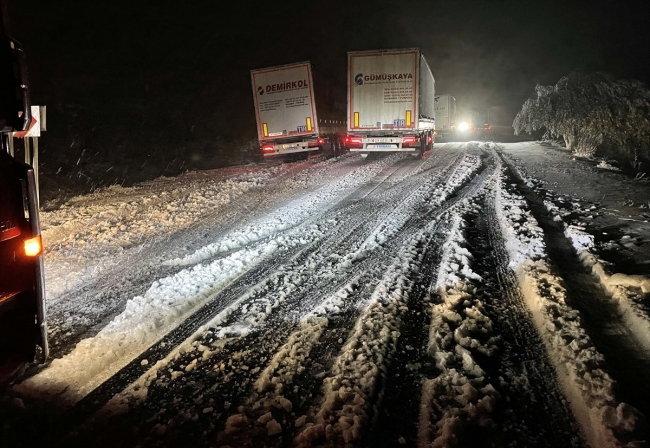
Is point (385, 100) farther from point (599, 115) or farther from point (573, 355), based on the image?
point (573, 355)

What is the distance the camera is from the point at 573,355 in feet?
9.59

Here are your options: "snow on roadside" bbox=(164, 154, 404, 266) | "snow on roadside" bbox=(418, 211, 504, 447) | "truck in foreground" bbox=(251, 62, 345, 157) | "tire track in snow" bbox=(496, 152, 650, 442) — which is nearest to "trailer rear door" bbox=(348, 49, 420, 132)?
"truck in foreground" bbox=(251, 62, 345, 157)

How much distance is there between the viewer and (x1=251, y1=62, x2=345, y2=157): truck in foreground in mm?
16906

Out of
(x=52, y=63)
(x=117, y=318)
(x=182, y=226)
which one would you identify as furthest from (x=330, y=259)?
(x=52, y=63)

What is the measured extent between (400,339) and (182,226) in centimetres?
530

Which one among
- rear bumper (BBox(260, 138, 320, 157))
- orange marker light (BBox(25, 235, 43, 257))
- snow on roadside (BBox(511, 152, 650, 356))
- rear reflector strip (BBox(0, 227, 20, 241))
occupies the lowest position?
snow on roadside (BBox(511, 152, 650, 356))

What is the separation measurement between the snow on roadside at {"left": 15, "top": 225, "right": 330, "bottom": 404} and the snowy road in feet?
0.06

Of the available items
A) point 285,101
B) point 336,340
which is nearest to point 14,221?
point 336,340

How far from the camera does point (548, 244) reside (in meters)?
5.61

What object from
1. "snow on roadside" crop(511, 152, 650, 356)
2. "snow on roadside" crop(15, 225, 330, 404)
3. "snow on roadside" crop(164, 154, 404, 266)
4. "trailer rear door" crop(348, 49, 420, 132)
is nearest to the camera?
"snow on roadside" crop(15, 225, 330, 404)

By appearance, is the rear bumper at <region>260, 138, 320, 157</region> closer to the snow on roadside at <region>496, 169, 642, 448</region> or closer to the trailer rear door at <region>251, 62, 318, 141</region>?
the trailer rear door at <region>251, 62, 318, 141</region>

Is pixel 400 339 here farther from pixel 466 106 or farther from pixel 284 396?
pixel 466 106

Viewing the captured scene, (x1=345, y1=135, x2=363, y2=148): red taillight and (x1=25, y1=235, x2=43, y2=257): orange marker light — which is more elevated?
(x1=345, y1=135, x2=363, y2=148): red taillight

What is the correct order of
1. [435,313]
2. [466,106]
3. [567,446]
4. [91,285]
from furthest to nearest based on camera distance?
[466,106], [91,285], [435,313], [567,446]
